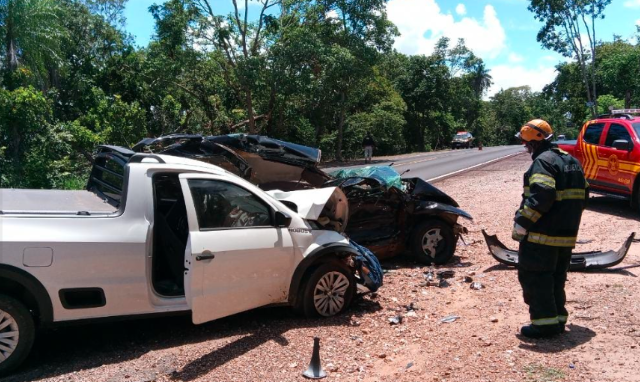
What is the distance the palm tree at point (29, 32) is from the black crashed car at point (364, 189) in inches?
584

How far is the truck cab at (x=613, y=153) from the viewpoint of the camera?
33.3 feet

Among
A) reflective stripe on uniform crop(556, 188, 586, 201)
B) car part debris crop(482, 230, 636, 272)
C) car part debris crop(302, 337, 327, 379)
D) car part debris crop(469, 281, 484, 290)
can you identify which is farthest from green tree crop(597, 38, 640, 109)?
car part debris crop(302, 337, 327, 379)

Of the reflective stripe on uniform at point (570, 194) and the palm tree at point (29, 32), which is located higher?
the palm tree at point (29, 32)

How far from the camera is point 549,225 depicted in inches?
180

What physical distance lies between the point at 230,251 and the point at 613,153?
9.06 metres

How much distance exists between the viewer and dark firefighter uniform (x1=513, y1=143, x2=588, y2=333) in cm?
455

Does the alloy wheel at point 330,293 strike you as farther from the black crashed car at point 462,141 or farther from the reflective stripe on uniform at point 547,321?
the black crashed car at point 462,141

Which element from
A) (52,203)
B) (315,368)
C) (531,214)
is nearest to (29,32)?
(52,203)

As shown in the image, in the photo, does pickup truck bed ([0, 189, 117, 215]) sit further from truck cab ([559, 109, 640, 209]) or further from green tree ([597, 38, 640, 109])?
green tree ([597, 38, 640, 109])

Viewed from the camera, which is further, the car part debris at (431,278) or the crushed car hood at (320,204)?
the car part debris at (431,278)

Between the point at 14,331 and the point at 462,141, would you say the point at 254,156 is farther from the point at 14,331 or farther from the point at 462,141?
the point at 462,141

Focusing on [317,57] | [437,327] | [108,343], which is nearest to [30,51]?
[317,57]

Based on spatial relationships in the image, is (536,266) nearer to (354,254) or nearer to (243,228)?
(354,254)

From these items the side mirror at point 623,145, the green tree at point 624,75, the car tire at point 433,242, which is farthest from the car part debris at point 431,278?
the green tree at point 624,75
